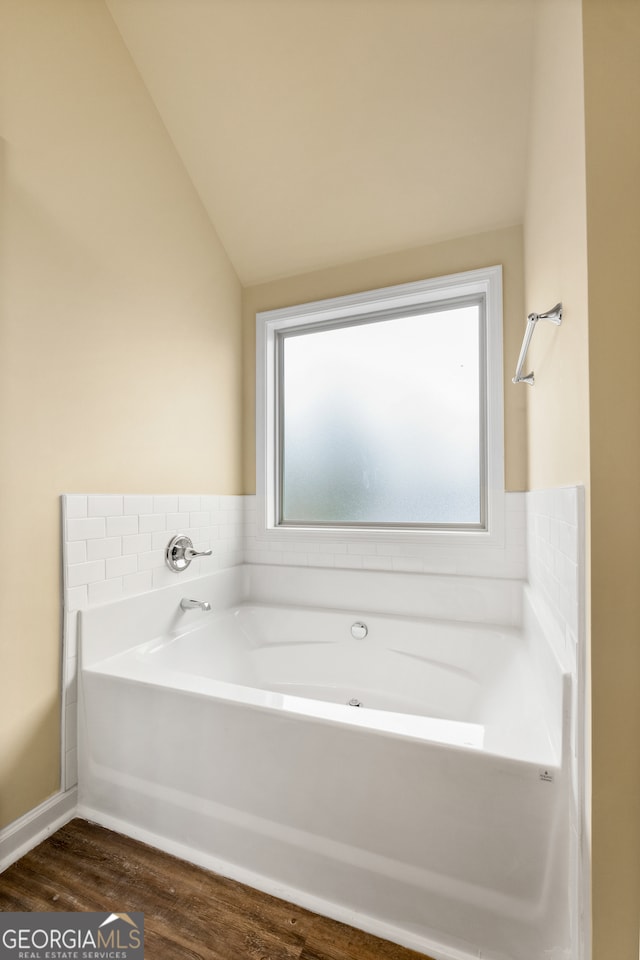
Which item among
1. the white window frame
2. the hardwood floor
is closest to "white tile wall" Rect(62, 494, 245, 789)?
the hardwood floor

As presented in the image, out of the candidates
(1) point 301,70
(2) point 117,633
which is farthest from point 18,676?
(1) point 301,70

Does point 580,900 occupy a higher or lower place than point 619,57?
lower

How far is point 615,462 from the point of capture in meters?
0.86

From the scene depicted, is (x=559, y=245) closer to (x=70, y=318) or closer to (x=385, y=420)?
(x=385, y=420)

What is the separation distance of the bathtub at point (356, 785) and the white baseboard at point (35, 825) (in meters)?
0.05

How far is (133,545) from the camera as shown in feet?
5.87

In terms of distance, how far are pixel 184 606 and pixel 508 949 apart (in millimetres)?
1494

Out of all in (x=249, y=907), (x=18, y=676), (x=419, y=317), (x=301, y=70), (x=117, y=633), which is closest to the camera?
(x=249, y=907)

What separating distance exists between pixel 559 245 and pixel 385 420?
1.32 meters

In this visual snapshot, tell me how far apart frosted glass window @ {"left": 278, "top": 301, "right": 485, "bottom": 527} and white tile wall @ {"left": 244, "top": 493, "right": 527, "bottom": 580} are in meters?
0.16

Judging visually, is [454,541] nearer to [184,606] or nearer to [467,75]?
[184,606]

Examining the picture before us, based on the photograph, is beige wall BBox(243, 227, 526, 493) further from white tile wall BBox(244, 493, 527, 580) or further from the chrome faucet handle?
the chrome faucet handle

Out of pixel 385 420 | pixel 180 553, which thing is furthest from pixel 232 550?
pixel 385 420

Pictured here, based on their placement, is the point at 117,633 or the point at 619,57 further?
the point at 117,633
